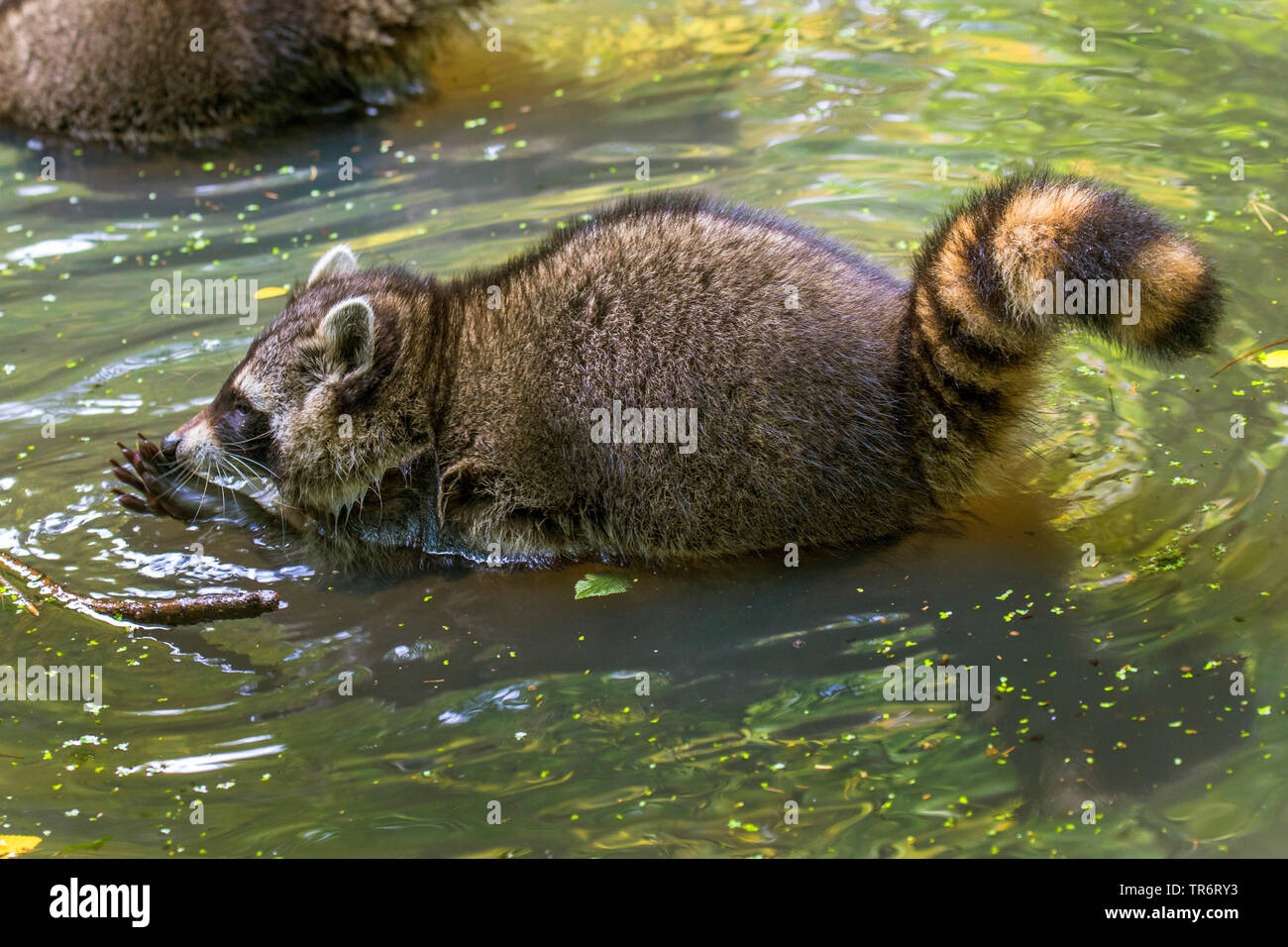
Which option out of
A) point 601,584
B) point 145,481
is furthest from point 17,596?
point 601,584

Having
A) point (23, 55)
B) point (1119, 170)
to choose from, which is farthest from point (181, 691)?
point (23, 55)

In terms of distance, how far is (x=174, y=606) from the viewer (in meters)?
4.82

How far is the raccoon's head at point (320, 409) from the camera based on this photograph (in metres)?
5.27

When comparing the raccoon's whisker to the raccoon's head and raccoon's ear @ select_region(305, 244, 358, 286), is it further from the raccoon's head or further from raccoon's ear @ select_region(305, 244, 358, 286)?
raccoon's ear @ select_region(305, 244, 358, 286)

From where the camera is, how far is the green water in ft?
12.6

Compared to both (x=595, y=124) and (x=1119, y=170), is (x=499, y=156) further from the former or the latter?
(x=1119, y=170)

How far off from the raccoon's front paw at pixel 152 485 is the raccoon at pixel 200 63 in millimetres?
4637

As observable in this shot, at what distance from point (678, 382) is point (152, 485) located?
95.7 inches

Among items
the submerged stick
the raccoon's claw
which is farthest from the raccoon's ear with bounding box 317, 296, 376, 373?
the submerged stick

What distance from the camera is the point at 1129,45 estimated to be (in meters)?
8.85

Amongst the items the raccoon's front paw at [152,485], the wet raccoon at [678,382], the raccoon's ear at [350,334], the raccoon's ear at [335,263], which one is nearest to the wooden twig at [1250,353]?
the wet raccoon at [678,382]

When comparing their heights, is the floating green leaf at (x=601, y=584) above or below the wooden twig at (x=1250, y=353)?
below

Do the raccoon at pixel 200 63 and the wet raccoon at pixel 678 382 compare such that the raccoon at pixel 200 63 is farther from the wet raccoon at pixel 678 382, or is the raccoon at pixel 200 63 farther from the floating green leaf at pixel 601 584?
the floating green leaf at pixel 601 584

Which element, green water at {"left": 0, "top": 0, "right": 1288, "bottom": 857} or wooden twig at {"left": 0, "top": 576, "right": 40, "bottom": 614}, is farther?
wooden twig at {"left": 0, "top": 576, "right": 40, "bottom": 614}
